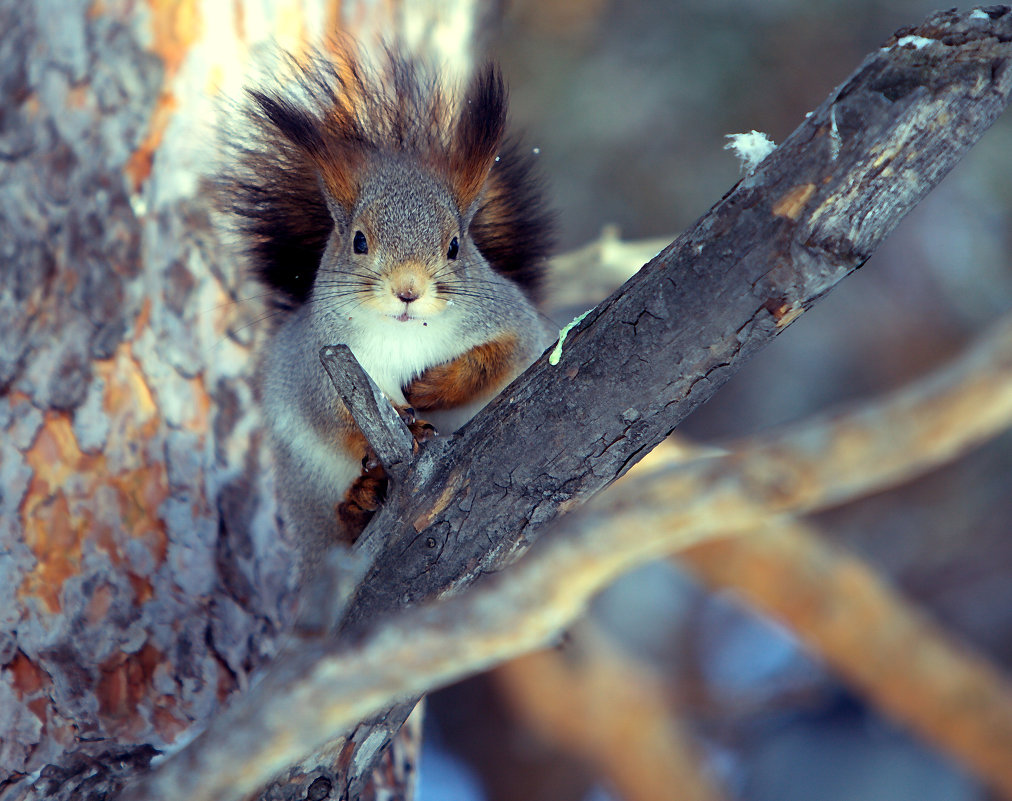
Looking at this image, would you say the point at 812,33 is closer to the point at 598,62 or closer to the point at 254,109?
the point at 598,62

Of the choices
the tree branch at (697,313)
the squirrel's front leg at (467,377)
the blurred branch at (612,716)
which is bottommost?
the blurred branch at (612,716)

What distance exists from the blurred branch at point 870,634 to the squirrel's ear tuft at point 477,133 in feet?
3.79

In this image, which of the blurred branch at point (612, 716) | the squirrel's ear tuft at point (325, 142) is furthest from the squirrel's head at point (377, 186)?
the blurred branch at point (612, 716)

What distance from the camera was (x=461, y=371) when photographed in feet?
4.79

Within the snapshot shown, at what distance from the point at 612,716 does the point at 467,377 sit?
60.3 inches

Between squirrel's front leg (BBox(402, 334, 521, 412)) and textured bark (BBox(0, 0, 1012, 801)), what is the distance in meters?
0.34

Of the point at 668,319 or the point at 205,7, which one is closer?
the point at 668,319

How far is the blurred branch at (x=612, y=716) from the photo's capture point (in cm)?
262

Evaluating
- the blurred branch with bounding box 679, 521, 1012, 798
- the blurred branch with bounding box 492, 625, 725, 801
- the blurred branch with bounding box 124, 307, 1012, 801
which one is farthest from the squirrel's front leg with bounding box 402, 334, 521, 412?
the blurred branch with bounding box 492, 625, 725, 801

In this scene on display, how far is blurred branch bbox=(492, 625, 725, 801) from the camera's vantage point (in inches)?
103

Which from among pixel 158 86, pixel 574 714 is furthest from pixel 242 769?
pixel 574 714

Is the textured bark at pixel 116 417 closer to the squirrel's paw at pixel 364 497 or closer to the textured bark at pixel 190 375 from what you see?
the textured bark at pixel 190 375

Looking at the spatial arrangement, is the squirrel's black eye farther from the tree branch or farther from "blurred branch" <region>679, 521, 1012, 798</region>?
"blurred branch" <region>679, 521, 1012, 798</region>

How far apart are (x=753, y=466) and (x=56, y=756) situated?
40.9 inches
